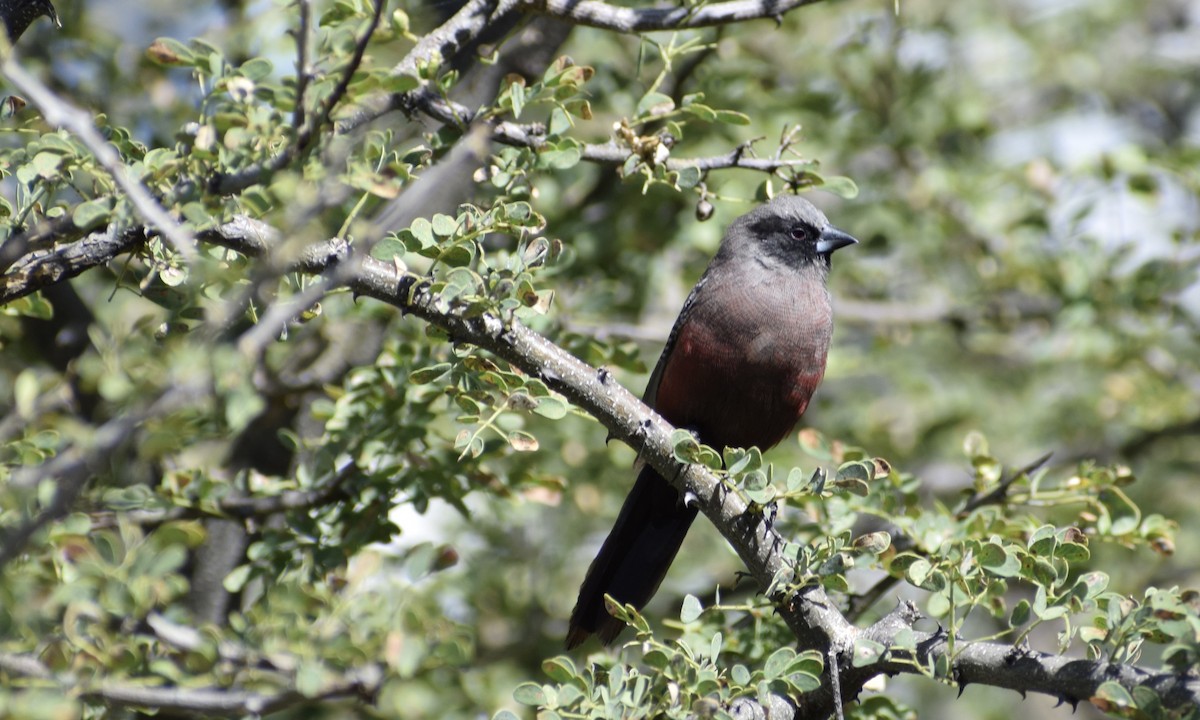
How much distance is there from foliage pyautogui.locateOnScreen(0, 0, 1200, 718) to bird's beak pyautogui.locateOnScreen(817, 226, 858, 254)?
51 cm

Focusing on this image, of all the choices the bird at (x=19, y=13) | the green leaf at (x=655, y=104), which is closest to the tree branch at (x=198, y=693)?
the bird at (x=19, y=13)

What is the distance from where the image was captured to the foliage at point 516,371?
284 centimetres

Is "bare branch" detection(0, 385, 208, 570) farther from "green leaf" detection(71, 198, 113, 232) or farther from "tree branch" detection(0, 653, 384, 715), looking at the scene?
"tree branch" detection(0, 653, 384, 715)

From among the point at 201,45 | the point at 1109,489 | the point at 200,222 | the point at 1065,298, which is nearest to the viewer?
the point at 200,222

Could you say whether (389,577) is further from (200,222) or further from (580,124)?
(580,124)

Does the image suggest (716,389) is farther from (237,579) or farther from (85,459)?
(85,459)

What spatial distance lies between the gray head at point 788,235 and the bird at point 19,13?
306cm

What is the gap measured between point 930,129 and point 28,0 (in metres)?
5.09

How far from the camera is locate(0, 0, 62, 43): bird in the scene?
313 centimetres

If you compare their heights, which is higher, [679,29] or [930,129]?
[679,29]

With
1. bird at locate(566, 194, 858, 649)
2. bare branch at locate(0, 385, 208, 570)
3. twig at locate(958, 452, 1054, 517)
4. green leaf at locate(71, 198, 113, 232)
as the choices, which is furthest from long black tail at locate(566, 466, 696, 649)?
bare branch at locate(0, 385, 208, 570)

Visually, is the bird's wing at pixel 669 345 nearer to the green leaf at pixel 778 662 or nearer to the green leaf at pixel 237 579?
the green leaf at pixel 237 579

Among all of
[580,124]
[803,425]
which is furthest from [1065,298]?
[580,124]

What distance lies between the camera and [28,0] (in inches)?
125
